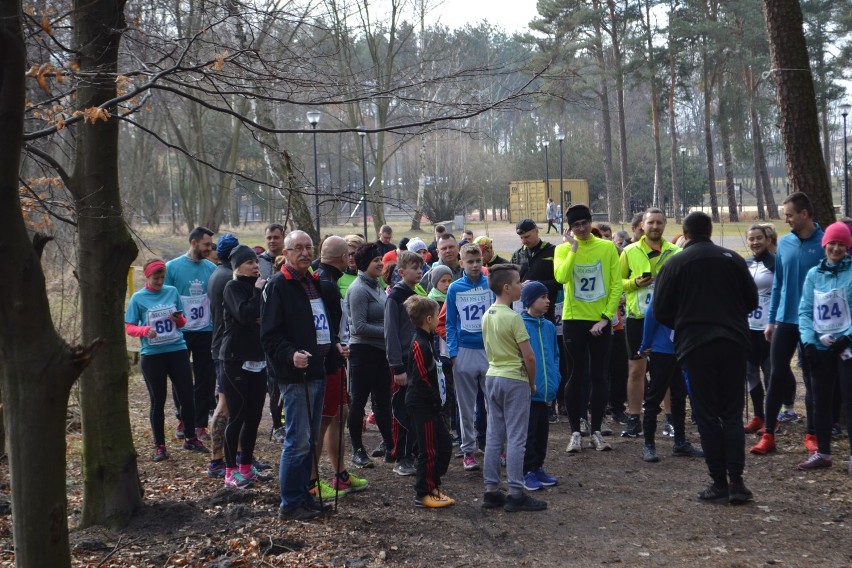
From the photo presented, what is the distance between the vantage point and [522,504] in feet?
21.6

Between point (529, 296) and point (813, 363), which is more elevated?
point (529, 296)

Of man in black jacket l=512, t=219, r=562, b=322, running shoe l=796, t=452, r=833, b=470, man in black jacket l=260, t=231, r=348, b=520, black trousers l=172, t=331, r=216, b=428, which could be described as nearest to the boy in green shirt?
man in black jacket l=260, t=231, r=348, b=520

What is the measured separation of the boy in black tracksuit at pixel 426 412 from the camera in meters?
6.74

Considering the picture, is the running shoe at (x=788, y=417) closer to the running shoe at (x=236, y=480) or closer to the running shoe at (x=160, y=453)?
the running shoe at (x=236, y=480)

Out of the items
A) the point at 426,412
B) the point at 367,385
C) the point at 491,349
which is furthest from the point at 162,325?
the point at 491,349

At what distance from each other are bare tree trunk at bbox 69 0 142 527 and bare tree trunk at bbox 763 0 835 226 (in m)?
7.80

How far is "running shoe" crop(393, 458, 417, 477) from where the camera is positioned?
782 cm

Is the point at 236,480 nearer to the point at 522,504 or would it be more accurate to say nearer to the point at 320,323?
the point at 320,323

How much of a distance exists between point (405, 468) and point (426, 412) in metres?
1.30

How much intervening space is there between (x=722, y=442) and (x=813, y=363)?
1450 mm

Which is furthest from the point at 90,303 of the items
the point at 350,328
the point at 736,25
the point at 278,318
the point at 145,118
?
the point at 736,25

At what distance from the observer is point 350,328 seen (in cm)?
802

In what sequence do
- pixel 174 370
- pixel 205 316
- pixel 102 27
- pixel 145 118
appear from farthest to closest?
pixel 145 118, pixel 205 316, pixel 174 370, pixel 102 27

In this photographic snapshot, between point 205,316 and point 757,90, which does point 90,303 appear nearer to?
point 205,316
